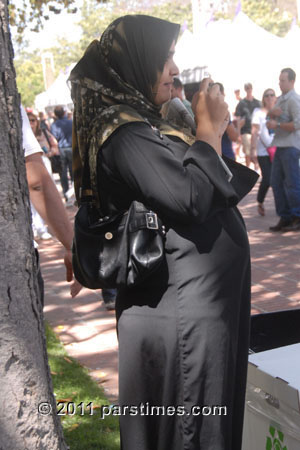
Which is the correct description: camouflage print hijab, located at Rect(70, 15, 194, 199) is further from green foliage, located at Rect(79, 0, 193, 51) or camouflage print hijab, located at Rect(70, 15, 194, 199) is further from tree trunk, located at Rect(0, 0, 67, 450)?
green foliage, located at Rect(79, 0, 193, 51)

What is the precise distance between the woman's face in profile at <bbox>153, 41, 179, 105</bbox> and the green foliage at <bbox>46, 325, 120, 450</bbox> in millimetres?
1934

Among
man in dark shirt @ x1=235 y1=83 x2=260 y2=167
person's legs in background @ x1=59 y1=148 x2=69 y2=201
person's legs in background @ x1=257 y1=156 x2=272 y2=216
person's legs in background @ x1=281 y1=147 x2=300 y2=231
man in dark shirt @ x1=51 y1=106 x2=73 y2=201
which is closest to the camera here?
person's legs in background @ x1=281 y1=147 x2=300 y2=231

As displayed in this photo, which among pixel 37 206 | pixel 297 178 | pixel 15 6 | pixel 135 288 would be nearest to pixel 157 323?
pixel 135 288

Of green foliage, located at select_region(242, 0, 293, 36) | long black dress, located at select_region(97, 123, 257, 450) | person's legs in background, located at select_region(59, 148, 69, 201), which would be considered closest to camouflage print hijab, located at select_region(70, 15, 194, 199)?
long black dress, located at select_region(97, 123, 257, 450)

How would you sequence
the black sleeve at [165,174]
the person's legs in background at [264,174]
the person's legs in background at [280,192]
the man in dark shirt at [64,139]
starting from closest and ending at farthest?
the black sleeve at [165,174] → the person's legs in background at [280,192] → the person's legs in background at [264,174] → the man in dark shirt at [64,139]

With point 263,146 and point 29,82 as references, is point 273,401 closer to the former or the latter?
point 263,146

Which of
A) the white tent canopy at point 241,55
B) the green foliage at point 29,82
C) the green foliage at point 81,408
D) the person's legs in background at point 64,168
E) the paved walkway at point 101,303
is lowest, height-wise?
the green foliage at point 29,82

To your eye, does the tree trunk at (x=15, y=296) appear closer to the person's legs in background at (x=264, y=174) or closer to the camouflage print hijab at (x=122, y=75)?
the camouflage print hijab at (x=122, y=75)

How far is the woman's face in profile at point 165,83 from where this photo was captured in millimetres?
2372

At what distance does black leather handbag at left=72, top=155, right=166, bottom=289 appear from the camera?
7.00 feet

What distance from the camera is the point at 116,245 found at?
2.21m

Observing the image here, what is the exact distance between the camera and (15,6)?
11.1 metres

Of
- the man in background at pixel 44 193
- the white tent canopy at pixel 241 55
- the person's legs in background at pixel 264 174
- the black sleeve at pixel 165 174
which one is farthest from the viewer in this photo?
the white tent canopy at pixel 241 55

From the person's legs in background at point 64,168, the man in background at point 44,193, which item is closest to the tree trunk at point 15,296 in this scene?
the man in background at point 44,193
